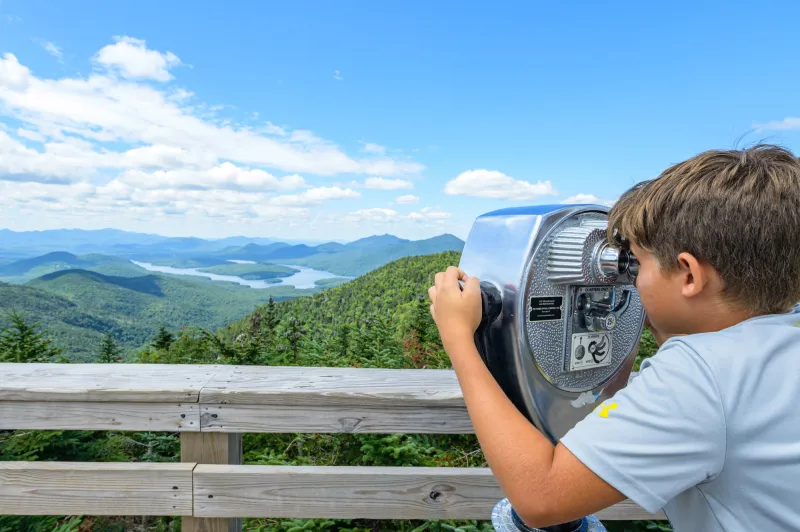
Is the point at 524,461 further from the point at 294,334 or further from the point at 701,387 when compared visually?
the point at 294,334

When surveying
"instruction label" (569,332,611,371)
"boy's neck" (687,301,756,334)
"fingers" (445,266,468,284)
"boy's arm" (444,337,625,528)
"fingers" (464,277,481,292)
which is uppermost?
"fingers" (445,266,468,284)

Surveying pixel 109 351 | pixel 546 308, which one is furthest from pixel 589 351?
pixel 109 351

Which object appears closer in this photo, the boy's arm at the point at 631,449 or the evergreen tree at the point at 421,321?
the boy's arm at the point at 631,449

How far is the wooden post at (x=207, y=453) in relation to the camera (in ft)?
4.57

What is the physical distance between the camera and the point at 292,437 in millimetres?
2377

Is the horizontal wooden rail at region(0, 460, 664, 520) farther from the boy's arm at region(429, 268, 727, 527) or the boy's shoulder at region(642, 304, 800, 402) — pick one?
the boy's shoulder at region(642, 304, 800, 402)

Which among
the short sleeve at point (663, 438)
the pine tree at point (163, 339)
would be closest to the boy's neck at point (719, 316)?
the short sleeve at point (663, 438)

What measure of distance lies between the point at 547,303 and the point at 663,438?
320 mm

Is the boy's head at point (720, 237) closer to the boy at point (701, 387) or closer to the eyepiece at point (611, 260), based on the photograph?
the boy at point (701, 387)

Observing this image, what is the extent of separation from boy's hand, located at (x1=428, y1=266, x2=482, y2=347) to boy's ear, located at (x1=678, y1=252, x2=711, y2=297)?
0.29 m

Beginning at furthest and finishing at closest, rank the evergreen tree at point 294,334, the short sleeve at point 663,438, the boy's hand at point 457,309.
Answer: the evergreen tree at point 294,334 < the boy's hand at point 457,309 < the short sleeve at point 663,438

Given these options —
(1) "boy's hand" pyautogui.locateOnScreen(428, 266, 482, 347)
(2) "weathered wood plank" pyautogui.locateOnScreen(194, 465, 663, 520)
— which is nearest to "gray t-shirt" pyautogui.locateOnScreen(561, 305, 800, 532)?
(1) "boy's hand" pyautogui.locateOnScreen(428, 266, 482, 347)

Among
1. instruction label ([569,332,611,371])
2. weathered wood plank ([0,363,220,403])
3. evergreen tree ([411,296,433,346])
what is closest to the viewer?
instruction label ([569,332,611,371])

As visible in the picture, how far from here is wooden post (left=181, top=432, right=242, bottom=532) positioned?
1.39 m
